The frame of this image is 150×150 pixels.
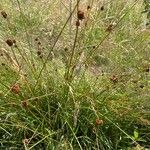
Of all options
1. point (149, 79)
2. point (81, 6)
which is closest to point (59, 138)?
point (149, 79)

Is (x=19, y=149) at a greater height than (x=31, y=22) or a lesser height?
lesser

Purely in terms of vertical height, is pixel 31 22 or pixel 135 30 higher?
pixel 31 22

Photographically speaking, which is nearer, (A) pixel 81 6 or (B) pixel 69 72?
(B) pixel 69 72

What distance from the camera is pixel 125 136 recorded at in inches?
113

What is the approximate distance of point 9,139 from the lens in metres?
2.79

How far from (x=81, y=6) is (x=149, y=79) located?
63.1 inches

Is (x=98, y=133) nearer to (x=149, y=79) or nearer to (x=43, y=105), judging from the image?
(x=43, y=105)

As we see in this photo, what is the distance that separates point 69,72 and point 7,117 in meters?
0.54

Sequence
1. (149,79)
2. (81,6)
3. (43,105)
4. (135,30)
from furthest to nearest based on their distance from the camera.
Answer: (81,6)
(135,30)
(149,79)
(43,105)

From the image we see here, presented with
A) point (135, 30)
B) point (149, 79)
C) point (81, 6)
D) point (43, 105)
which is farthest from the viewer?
point (81, 6)

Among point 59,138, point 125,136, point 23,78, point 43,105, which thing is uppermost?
point 23,78

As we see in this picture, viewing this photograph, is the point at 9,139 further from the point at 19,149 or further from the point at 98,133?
the point at 98,133

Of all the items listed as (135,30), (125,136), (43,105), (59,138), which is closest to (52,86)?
(43,105)

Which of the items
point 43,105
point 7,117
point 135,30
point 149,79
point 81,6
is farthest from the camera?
point 81,6
